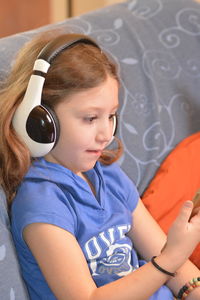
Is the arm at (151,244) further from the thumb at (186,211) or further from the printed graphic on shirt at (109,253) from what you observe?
the thumb at (186,211)

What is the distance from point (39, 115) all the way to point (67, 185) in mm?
171

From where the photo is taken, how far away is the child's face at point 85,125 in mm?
1121

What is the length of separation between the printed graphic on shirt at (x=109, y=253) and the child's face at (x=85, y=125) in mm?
155

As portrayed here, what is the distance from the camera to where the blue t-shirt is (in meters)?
1.10

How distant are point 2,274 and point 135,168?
61 centimetres

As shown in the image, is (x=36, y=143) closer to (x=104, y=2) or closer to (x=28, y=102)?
(x=28, y=102)

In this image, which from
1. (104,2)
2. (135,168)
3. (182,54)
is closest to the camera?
(135,168)

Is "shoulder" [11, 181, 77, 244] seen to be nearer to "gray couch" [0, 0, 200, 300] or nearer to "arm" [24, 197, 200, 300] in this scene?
"arm" [24, 197, 200, 300]

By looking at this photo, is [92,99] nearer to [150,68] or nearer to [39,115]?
[39,115]

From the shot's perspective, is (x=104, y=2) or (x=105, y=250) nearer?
(x=105, y=250)

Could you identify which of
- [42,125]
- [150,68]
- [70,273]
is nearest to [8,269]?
[70,273]

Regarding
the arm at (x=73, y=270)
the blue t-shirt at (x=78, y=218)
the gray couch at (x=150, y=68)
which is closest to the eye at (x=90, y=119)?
the blue t-shirt at (x=78, y=218)

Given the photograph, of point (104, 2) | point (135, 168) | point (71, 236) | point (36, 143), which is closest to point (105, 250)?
point (71, 236)

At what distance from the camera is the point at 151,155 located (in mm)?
1638
